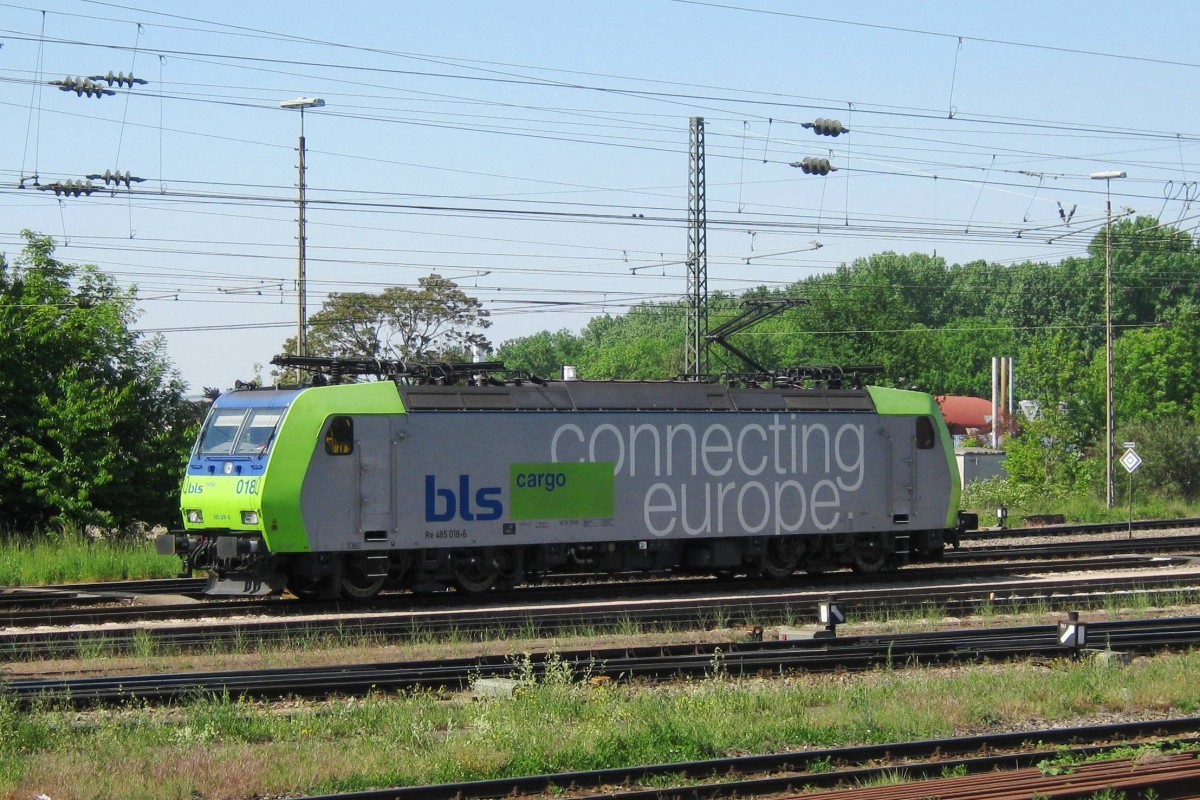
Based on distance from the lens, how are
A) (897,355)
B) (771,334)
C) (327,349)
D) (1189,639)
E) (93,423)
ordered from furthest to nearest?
(771,334)
(897,355)
(327,349)
(93,423)
(1189,639)

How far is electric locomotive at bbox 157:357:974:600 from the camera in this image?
18938mm

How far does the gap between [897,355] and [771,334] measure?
24668mm

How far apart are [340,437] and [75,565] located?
697 centimetres

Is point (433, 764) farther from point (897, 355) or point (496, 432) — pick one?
point (897, 355)


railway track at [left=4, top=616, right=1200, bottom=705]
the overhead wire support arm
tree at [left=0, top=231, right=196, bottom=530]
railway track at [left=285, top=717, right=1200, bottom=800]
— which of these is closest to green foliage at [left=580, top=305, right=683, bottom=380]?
tree at [left=0, top=231, right=196, bottom=530]

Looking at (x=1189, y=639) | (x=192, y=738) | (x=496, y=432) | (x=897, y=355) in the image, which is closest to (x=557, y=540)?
(x=496, y=432)

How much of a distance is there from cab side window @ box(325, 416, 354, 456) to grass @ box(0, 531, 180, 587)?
5817mm

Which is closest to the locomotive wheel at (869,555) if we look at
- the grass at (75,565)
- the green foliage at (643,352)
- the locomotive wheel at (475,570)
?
the locomotive wheel at (475,570)

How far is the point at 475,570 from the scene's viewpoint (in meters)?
20.5

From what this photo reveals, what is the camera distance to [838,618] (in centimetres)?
1561

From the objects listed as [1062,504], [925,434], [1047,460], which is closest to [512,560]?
[925,434]

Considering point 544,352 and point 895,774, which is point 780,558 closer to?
point 895,774

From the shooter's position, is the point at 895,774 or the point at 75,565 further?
the point at 75,565

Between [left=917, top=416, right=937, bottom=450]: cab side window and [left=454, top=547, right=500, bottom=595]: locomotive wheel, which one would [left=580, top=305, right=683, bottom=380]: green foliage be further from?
[left=454, top=547, right=500, bottom=595]: locomotive wheel
